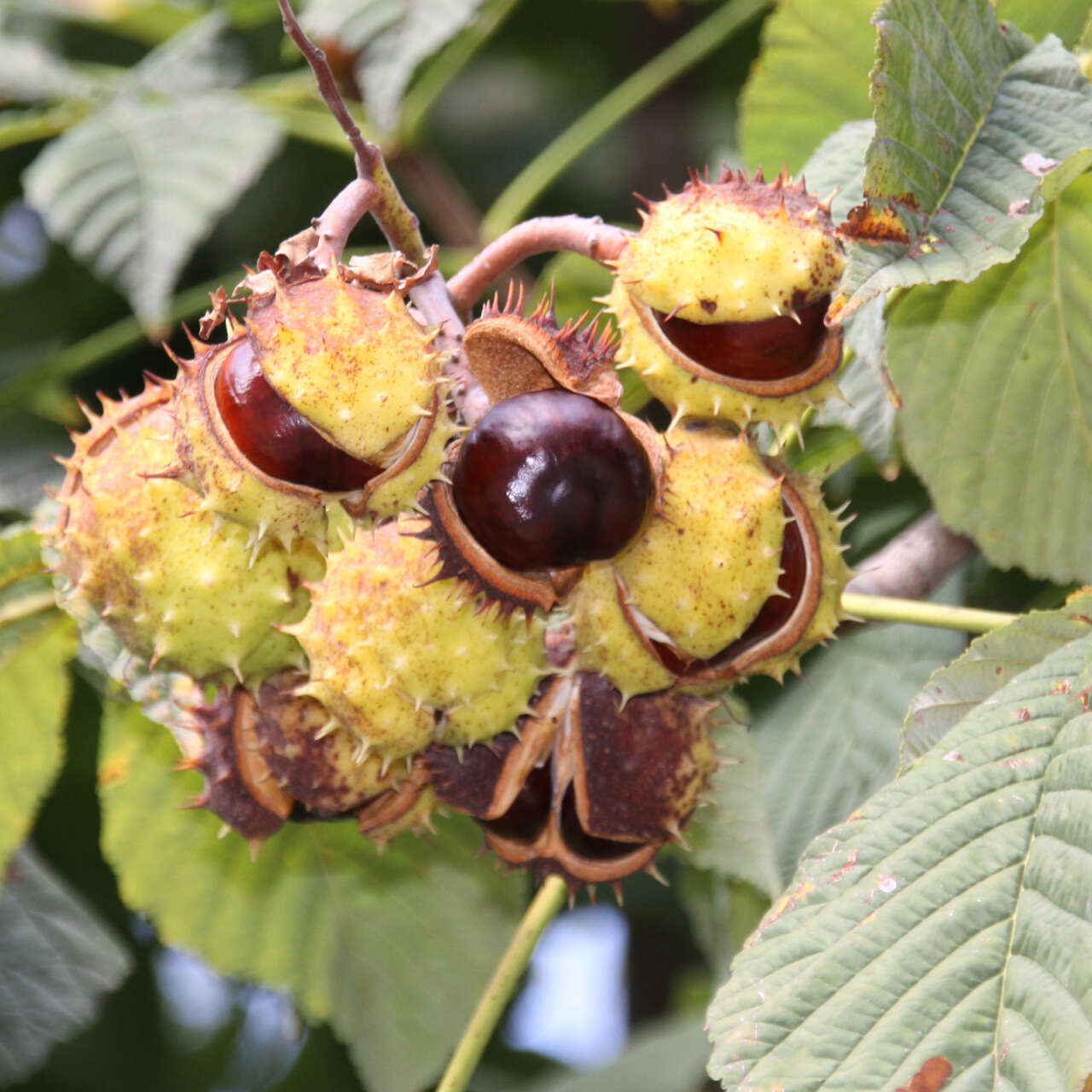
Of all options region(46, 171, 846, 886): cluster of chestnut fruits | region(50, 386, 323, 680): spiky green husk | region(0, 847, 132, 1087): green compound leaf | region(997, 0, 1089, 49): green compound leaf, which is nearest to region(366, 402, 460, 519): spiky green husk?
region(46, 171, 846, 886): cluster of chestnut fruits

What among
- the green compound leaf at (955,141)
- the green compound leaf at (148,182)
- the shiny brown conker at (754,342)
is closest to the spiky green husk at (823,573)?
the shiny brown conker at (754,342)

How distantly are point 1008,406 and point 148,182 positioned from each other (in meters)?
1.44

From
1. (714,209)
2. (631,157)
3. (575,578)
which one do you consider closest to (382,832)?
(575,578)

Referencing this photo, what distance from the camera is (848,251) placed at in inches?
45.9

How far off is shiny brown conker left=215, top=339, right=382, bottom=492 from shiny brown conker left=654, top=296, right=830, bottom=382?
34cm

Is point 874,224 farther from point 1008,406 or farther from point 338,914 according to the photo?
point 338,914

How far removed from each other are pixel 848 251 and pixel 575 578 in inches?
16.0

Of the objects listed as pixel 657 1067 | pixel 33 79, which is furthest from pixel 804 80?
pixel 657 1067

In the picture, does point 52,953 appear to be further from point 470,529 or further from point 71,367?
point 470,529

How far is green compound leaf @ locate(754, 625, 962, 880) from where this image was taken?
1944 millimetres

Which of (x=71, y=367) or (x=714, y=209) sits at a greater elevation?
(x=714, y=209)

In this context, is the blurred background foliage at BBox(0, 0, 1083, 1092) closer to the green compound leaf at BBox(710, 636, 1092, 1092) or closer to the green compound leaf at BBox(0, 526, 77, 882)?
the green compound leaf at BBox(0, 526, 77, 882)

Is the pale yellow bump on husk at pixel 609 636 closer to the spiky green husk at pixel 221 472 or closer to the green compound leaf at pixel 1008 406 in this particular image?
the spiky green husk at pixel 221 472

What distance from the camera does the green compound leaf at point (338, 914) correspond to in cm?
194
